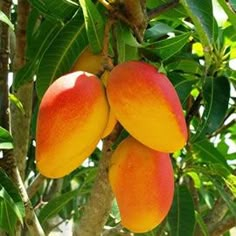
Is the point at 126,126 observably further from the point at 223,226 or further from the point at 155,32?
the point at 223,226

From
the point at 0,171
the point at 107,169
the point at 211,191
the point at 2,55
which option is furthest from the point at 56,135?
the point at 211,191

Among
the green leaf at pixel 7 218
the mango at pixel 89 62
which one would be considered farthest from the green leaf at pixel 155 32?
the green leaf at pixel 7 218

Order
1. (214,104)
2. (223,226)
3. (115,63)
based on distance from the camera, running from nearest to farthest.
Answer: (115,63) → (214,104) → (223,226)

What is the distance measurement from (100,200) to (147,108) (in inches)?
7.1

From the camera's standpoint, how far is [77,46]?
2.86ft

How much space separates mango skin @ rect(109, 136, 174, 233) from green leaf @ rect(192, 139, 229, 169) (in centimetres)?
52

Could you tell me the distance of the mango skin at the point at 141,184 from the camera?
71 centimetres

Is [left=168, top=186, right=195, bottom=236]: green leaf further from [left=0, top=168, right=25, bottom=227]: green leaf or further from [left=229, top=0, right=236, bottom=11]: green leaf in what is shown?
[left=229, top=0, right=236, bottom=11]: green leaf

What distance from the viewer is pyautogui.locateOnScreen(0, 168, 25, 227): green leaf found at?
89cm

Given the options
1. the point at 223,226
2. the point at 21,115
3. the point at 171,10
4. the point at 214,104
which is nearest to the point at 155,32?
the point at 171,10

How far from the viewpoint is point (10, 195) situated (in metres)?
0.90

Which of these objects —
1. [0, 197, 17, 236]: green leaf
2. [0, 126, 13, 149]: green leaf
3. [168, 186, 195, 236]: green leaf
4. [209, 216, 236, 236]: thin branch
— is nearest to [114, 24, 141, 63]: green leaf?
[0, 126, 13, 149]: green leaf

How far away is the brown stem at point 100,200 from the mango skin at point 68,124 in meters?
0.10

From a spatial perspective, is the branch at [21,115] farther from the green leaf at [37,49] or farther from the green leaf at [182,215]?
the green leaf at [182,215]
